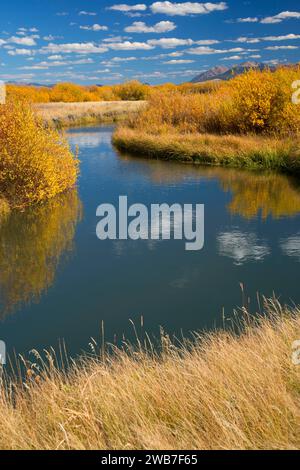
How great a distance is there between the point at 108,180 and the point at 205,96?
47.3 feet

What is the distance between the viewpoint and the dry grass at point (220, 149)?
21.2 m

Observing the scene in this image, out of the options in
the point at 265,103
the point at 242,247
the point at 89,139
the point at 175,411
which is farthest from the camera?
the point at 89,139

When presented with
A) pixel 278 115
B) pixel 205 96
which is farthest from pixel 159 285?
pixel 205 96

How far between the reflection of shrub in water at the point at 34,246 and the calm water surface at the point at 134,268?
1.0 inches

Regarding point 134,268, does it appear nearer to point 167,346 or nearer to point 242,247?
point 242,247

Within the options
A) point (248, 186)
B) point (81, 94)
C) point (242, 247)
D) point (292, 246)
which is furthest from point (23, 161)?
point (81, 94)

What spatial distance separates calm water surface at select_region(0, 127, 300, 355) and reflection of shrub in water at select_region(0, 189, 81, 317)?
0.02 metres

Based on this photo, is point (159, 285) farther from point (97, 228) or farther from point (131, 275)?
point (97, 228)

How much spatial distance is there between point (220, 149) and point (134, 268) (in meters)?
14.2

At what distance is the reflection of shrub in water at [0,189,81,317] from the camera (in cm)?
969

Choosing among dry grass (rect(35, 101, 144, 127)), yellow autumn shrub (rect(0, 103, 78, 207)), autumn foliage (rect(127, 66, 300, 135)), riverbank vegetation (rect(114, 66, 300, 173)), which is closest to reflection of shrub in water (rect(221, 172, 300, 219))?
riverbank vegetation (rect(114, 66, 300, 173))

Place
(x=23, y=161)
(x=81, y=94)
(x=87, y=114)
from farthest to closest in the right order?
(x=81, y=94) → (x=87, y=114) → (x=23, y=161)

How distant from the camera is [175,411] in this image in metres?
4.46

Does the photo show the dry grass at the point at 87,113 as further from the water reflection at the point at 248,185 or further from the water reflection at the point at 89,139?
the water reflection at the point at 248,185
